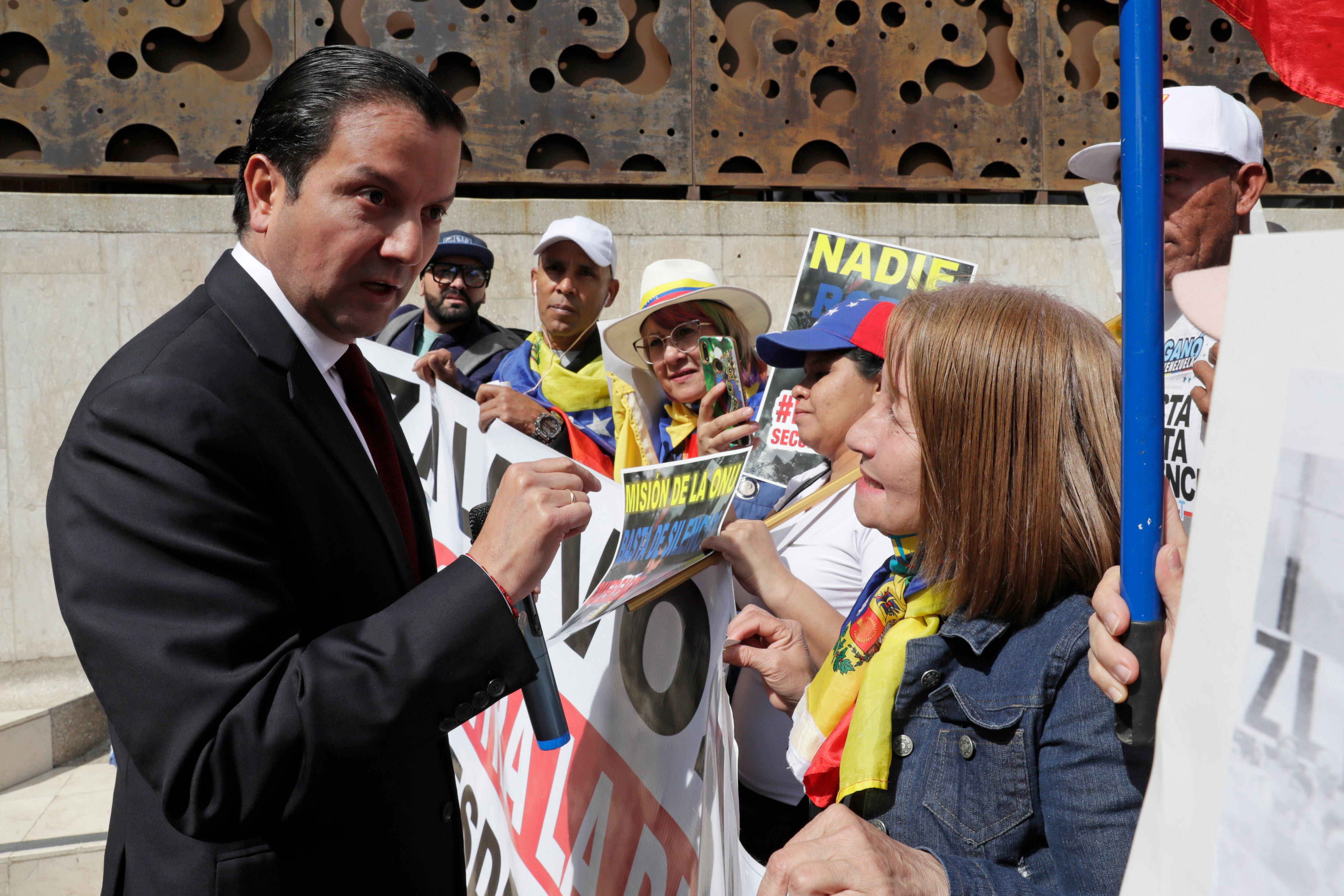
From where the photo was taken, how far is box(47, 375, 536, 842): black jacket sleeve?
112cm

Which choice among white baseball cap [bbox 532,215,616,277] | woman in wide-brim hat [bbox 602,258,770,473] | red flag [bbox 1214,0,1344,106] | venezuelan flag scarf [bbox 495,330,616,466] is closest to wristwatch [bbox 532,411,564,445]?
woman in wide-brim hat [bbox 602,258,770,473]

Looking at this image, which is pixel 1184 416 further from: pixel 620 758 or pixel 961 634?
pixel 620 758

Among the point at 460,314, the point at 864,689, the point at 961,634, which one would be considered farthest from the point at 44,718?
the point at 961,634

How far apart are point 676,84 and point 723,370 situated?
3.76 m

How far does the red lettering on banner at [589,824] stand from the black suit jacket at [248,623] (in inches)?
18.7

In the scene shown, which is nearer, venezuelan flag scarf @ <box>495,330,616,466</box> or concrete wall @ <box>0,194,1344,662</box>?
venezuelan flag scarf @ <box>495,330,616,466</box>

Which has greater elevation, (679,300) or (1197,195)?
(1197,195)

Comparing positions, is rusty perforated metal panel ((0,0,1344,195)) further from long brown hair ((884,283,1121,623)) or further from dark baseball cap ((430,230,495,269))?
long brown hair ((884,283,1121,623))

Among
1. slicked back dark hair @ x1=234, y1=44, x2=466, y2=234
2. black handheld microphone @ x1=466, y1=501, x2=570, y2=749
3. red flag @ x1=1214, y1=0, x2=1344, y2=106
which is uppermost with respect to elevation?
red flag @ x1=1214, y1=0, x2=1344, y2=106

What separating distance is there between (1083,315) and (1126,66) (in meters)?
0.50

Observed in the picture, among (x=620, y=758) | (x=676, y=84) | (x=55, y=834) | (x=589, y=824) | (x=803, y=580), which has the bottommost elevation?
(x=55, y=834)

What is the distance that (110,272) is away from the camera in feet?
18.5

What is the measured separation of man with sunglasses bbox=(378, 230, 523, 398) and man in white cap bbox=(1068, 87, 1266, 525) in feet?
9.40

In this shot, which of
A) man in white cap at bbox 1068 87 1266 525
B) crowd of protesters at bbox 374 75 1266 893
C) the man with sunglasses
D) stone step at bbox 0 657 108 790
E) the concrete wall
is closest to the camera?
crowd of protesters at bbox 374 75 1266 893
